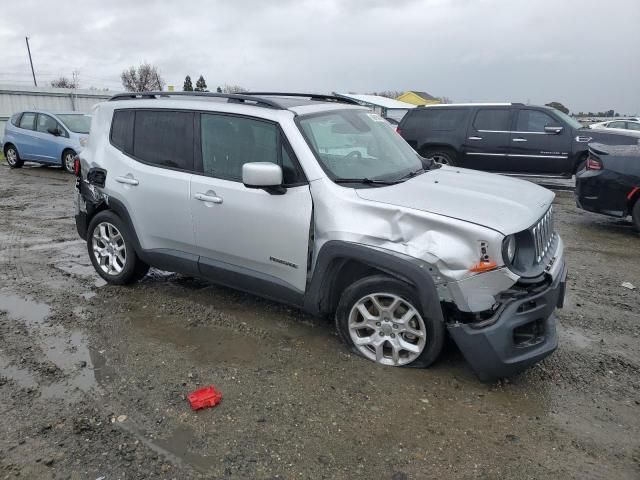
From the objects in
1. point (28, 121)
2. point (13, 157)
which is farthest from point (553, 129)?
point (13, 157)

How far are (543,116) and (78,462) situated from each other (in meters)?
11.3

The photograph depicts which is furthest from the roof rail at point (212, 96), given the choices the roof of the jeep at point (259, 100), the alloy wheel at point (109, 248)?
the alloy wheel at point (109, 248)

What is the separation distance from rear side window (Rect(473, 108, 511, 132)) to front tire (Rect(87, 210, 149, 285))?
29.0 feet

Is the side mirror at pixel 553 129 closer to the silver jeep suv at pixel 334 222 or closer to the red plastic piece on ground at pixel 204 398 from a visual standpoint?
the silver jeep suv at pixel 334 222

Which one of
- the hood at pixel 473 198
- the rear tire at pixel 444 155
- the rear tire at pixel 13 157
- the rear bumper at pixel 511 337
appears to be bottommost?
the rear tire at pixel 13 157

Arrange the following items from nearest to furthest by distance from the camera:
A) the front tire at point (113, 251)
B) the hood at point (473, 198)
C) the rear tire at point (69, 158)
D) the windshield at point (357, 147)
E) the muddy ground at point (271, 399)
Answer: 1. the muddy ground at point (271, 399)
2. the hood at point (473, 198)
3. the windshield at point (357, 147)
4. the front tire at point (113, 251)
5. the rear tire at point (69, 158)

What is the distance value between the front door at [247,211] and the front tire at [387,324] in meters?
0.43

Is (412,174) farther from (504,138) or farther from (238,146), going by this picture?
(504,138)

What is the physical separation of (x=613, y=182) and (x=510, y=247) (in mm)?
5257

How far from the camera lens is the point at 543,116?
452 inches

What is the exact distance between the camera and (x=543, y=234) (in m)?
3.76

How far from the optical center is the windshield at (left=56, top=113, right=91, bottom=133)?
556 inches

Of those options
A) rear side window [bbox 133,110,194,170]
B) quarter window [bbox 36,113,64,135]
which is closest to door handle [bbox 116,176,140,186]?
rear side window [bbox 133,110,194,170]

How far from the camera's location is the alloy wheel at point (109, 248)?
5.20 metres
